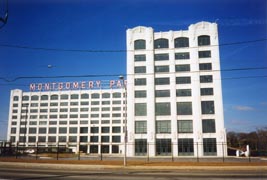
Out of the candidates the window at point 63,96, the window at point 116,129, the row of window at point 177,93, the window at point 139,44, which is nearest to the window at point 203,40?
the row of window at point 177,93

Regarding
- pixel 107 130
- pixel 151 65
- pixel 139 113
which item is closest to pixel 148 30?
pixel 151 65

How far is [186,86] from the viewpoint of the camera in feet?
209

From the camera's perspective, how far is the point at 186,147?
2382 inches

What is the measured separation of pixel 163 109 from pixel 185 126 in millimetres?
6902

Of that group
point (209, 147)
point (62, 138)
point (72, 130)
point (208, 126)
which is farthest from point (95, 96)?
point (209, 147)

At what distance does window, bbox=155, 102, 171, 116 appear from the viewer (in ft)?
207

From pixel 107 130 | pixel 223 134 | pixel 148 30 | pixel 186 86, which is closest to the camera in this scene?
pixel 223 134

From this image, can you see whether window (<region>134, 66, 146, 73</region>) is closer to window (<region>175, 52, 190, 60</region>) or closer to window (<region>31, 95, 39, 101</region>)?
window (<region>175, 52, 190, 60</region>)

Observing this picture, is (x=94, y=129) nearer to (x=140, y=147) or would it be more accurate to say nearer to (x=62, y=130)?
(x=62, y=130)

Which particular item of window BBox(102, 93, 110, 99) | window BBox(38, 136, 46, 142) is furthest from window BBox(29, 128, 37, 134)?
window BBox(102, 93, 110, 99)

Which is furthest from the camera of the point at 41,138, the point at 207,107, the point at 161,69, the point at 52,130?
the point at 52,130

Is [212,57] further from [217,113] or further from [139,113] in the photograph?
[139,113]

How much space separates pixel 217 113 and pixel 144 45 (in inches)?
1024

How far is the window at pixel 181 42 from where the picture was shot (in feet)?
218
